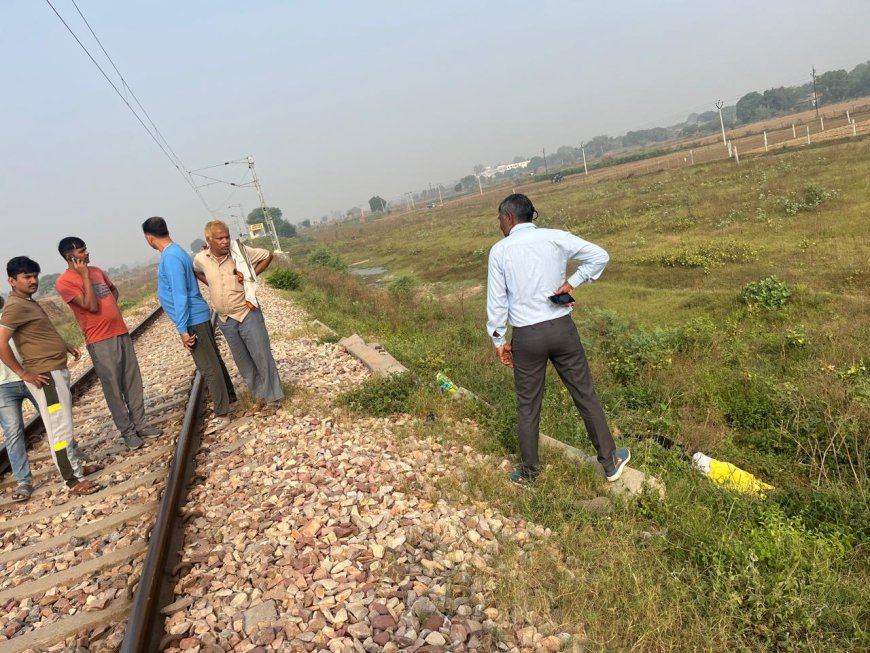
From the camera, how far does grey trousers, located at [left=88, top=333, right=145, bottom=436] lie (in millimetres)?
4973

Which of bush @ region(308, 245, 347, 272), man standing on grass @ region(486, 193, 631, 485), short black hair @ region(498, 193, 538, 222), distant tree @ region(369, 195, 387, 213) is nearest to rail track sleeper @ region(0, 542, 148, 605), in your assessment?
man standing on grass @ region(486, 193, 631, 485)

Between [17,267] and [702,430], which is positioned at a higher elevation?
[17,267]

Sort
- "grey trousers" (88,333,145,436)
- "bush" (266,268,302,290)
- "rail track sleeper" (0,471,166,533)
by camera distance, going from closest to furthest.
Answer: "rail track sleeper" (0,471,166,533)
"grey trousers" (88,333,145,436)
"bush" (266,268,302,290)

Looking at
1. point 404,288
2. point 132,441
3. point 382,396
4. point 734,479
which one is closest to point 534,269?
point 734,479

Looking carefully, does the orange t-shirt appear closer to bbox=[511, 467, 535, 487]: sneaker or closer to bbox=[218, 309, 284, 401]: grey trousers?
bbox=[218, 309, 284, 401]: grey trousers

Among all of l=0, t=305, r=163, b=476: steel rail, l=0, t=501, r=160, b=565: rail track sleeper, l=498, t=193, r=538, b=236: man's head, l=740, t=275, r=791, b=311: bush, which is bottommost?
l=740, t=275, r=791, b=311: bush

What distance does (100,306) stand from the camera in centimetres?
486

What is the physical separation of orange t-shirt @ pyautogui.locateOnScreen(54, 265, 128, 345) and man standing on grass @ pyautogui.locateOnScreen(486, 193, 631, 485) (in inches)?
145

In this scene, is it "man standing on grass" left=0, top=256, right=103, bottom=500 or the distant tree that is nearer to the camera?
"man standing on grass" left=0, top=256, right=103, bottom=500

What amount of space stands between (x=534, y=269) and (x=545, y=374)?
0.76 meters

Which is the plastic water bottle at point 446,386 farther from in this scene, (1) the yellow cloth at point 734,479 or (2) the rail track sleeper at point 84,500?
(2) the rail track sleeper at point 84,500

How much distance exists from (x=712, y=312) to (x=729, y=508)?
268 inches

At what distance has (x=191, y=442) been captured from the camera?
4.91 m

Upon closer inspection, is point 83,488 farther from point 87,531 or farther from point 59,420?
point 87,531
